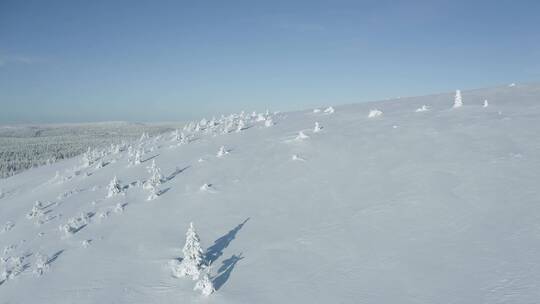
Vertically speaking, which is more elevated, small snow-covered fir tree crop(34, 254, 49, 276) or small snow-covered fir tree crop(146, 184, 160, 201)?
small snow-covered fir tree crop(146, 184, 160, 201)

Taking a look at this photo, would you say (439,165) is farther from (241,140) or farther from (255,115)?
(255,115)

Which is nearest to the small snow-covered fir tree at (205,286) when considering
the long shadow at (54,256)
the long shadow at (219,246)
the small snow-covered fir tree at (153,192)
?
the long shadow at (219,246)

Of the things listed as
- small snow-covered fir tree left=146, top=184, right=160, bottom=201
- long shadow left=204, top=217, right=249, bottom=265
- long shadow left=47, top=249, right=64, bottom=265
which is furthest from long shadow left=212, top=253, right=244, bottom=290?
small snow-covered fir tree left=146, top=184, right=160, bottom=201

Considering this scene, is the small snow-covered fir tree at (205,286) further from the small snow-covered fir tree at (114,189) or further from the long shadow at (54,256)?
the small snow-covered fir tree at (114,189)

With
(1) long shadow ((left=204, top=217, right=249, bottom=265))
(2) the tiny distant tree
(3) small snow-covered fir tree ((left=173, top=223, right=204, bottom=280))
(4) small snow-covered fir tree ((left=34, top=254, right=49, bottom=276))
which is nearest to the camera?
(3) small snow-covered fir tree ((left=173, top=223, right=204, bottom=280))

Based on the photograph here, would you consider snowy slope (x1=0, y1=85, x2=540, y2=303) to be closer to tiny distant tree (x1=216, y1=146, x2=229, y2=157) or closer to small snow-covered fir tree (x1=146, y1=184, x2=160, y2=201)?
small snow-covered fir tree (x1=146, y1=184, x2=160, y2=201)
